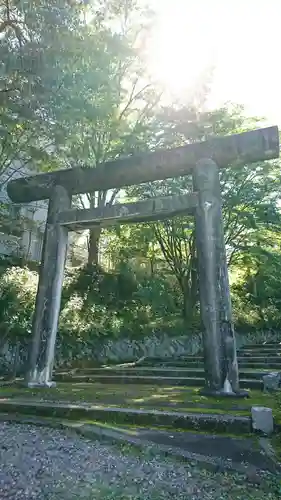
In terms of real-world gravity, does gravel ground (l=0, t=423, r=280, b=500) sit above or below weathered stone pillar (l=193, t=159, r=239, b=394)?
below

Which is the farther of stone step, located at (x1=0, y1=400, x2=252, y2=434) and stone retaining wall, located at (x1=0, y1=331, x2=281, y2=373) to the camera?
stone retaining wall, located at (x1=0, y1=331, x2=281, y2=373)

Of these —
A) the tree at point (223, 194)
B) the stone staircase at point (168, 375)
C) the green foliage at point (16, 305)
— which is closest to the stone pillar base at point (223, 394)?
the stone staircase at point (168, 375)

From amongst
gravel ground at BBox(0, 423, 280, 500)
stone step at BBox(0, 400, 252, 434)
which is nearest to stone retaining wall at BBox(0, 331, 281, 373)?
stone step at BBox(0, 400, 252, 434)

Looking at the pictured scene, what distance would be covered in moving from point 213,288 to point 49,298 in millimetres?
3343

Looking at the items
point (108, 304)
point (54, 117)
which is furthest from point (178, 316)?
point (54, 117)

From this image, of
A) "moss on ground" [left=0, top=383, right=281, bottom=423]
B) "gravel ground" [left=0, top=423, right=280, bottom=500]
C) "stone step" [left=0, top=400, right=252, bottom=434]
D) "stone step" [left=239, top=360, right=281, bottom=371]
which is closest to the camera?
"gravel ground" [left=0, top=423, right=280, bottom=500]

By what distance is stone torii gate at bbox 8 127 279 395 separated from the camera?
6.46 meters

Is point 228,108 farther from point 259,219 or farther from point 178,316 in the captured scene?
point 178,316

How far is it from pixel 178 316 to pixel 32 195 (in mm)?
9134

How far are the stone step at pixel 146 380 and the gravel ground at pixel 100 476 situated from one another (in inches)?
145

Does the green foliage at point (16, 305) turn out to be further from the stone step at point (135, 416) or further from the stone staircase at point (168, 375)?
the stone step at point (135, 416)

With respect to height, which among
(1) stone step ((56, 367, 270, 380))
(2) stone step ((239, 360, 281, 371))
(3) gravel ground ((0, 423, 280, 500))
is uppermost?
(2) stone step ((239, 360, 281, 371))

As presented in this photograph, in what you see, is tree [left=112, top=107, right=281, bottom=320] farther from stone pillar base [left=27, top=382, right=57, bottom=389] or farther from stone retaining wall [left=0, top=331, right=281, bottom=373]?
stone pillar base [left=27, top=382, right=57, bottom=389]

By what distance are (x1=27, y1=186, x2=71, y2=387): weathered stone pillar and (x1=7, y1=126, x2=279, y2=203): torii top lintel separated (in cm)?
41
